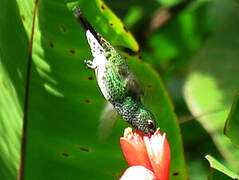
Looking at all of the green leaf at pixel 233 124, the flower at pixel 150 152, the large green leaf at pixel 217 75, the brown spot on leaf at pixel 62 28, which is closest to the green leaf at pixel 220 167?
the flower at pixel 150 152

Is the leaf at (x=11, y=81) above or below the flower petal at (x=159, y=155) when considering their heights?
above

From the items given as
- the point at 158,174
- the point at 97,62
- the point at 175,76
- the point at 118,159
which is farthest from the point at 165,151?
the point at 175,76

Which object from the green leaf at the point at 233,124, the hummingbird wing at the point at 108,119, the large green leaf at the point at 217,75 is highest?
the large green leaf at the point at 217,75

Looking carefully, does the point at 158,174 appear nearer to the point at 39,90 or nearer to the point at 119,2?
the point at 39,90

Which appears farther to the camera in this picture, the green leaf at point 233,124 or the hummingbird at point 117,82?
the green leaf at point 233,124

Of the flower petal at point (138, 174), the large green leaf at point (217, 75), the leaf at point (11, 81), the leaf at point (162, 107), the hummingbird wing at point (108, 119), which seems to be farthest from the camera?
the large green leaf at point (217, 75)

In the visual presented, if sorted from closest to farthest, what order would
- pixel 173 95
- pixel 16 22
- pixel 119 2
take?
1. pixel 16 22
2. pixel 119 2
3. pixel 173 95

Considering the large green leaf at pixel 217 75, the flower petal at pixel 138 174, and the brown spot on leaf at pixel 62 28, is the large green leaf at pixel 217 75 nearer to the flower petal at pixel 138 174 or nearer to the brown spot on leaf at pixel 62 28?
the brown spot on leaf at pixel 62 28
